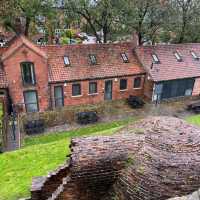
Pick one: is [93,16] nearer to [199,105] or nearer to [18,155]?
[199,105]

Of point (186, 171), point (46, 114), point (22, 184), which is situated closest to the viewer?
point (186, 171)

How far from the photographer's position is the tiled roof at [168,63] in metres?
25.5

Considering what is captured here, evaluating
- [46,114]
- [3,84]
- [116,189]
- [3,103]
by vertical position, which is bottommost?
[46,114]

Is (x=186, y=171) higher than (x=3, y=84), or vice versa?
(x=186, y=171)

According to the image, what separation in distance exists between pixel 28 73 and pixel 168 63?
13915 millimetres

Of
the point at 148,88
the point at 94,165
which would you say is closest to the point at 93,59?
the point at 148,88

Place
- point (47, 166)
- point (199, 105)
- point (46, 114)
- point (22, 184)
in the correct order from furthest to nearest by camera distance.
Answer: point (199, 105) → point (46, 114) → point (47, 166) → point (22, 184)

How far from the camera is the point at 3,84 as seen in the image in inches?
840

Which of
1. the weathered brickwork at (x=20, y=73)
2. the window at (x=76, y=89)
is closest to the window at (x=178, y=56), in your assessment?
the window at (x=76, y=89)

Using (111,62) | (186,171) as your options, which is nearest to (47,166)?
(186,171)

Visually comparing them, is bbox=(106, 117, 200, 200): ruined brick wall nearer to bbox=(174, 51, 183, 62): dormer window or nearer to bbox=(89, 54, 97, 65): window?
bbox=(89, 54, 97, 65): window

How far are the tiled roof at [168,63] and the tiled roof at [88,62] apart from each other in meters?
0.97

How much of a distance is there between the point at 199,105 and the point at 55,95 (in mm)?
13548

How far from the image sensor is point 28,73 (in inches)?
862
